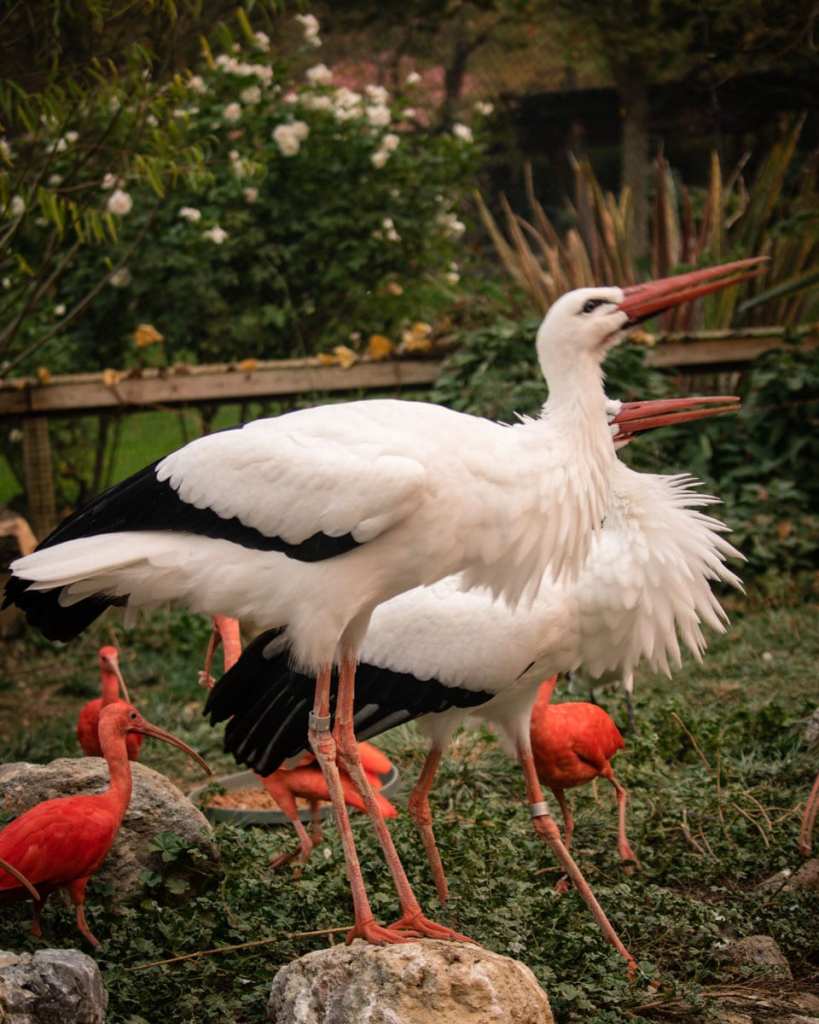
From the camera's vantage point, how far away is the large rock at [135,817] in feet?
12.4

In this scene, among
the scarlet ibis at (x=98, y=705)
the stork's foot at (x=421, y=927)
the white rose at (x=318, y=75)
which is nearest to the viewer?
the stork's foot at (x=421, y=927)

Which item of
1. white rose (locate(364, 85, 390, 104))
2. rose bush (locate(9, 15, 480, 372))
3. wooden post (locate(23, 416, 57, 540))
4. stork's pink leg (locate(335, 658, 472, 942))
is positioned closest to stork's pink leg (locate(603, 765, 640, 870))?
stork's pink leg (locate(335, 658, 472, 942))

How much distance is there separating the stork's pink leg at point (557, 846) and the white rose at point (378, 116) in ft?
16.9

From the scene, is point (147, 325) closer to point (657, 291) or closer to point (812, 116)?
point (657, 291)

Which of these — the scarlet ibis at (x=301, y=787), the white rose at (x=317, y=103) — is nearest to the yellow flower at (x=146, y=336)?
the white rose at (x=317, y=103)

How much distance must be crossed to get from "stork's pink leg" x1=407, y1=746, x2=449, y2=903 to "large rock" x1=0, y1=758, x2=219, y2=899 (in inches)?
24.2

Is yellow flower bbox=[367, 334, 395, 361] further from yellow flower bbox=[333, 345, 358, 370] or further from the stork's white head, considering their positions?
the stork's white head

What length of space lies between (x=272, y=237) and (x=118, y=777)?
17.5ft

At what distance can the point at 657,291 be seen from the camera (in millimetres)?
3449

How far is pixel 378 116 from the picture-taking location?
27.3ft

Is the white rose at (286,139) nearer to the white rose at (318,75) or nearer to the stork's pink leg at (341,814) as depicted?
the white rose at (318,75)

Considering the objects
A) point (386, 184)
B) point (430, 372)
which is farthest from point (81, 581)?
point (386, 184)

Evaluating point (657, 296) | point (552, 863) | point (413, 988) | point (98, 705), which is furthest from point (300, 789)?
point (657, 296)

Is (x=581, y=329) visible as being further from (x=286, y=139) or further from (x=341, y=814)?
(x=286, y=139)
